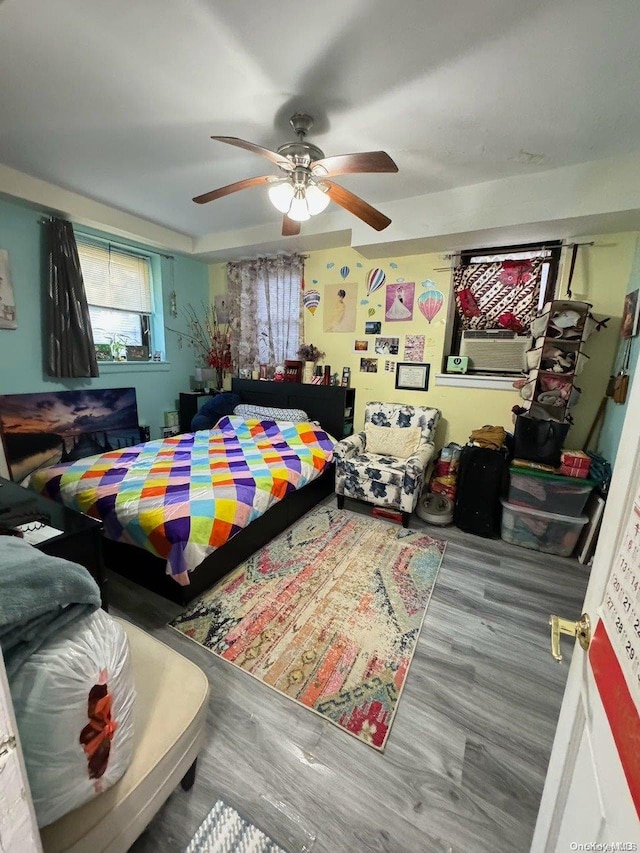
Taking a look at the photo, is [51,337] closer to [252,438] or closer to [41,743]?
[252,438]

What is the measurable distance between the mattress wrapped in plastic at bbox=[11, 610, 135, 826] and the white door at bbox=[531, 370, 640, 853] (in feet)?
2.85

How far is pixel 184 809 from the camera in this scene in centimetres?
107

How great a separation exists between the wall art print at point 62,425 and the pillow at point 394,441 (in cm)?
257

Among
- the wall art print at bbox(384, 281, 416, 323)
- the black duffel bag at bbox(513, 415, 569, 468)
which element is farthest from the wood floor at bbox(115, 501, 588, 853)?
the wall art print at bbox(384, 281, 416, 323)

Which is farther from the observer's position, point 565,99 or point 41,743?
point 565,99

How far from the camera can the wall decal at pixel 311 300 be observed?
364 centimetres

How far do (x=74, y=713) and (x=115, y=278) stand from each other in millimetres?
3905

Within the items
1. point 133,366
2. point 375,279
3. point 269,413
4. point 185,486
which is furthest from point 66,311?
point 375,279

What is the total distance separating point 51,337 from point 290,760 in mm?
3467

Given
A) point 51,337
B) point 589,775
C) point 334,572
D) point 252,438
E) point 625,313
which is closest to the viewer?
point 589,775

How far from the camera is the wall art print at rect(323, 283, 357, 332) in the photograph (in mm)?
3484

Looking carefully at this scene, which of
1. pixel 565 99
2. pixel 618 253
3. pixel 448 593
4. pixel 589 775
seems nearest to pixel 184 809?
Result: pixel 589 775

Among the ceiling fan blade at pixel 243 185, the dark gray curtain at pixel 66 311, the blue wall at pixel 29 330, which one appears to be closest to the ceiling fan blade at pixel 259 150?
the ceiling fan blade at pixel 243 185

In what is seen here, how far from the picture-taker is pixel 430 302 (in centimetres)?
315
